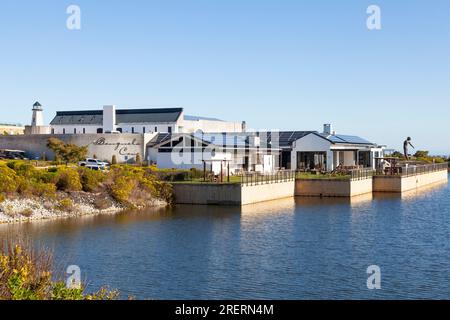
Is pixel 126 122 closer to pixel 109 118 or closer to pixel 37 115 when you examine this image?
pixel 109 118

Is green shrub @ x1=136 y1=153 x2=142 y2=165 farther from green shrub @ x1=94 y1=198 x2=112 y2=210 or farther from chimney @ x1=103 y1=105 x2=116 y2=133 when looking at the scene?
green shrub @ x1=94 y1=198 x2=112 y2=210

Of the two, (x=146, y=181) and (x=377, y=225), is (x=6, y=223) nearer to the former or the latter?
(x=146, y=181)

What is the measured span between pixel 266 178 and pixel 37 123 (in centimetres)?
4056

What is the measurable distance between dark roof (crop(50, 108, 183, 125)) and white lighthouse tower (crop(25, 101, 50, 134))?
5.97 feet

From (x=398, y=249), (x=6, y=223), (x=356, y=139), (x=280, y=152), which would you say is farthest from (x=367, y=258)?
(x=356, y=139)

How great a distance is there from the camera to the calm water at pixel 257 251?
19.6m

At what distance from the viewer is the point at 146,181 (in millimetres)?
44812

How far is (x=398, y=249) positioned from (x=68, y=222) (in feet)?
60.6

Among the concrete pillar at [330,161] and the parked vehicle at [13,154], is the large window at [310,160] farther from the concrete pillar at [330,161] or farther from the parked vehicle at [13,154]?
the parked vehicle at [13,154]

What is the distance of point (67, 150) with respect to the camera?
185ft

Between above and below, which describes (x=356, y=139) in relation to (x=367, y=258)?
above

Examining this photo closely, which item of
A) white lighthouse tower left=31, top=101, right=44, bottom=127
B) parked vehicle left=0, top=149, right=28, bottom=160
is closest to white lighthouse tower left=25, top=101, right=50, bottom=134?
white lighthouse tower left=31, top=101, right=44, bottom=127

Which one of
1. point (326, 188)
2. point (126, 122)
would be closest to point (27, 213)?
point (326, 188)

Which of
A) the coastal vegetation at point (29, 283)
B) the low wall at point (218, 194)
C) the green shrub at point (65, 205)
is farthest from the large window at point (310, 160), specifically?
the coastal vegetation at point (29, 283)
